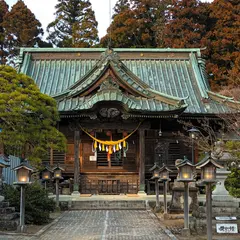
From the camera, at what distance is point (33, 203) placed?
46.1ft

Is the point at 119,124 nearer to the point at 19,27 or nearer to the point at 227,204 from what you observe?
the point at 227,204

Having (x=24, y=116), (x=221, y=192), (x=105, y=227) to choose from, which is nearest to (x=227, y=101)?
(x=221, y=192)

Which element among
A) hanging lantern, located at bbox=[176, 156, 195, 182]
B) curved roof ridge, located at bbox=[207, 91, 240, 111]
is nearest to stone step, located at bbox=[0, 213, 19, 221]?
hanging lantern, located at bbox=[176, 156, 195, 182]

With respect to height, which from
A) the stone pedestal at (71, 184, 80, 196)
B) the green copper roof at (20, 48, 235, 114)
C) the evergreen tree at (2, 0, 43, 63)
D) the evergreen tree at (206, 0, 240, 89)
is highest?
the evergreen tree at (2, 0, 43, 63)

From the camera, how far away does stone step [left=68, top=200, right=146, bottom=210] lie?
1861 centimetres

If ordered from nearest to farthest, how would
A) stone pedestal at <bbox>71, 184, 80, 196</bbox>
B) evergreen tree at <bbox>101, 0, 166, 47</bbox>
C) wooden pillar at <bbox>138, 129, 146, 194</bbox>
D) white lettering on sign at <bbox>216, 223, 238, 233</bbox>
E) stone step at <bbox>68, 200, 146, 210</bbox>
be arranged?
1. white lettering on sign at <bbox>216, 223, 238, 233</bbox>
2. stone step at <bbox>68, 200, 146, 210</bbox>
3. stone pedestal at <bbox>71, 184, 80, 196</bbox>
4. wooden pillar at <bbox>138, 129, 146, 194</bbox>
5. evergreen tree at <bbox>101, 0, 166, 47</bbox>

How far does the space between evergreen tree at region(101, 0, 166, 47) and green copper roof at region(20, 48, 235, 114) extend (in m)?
17.1

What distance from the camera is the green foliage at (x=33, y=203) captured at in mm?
13539

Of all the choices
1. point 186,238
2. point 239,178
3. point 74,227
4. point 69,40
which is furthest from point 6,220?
point 69,40

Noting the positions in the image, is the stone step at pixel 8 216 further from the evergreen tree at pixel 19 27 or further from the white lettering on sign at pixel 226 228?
the evergreen tree at pixel 19 27

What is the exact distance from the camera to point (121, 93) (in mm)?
21812

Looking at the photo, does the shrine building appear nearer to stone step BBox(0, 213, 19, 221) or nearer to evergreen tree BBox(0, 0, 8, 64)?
stone step BBox(0, 213, 19, 221)

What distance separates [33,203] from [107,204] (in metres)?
5.42

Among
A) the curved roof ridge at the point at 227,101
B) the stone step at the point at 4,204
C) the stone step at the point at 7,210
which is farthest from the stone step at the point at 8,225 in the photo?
the curved roof ridge at the point at 227,101
